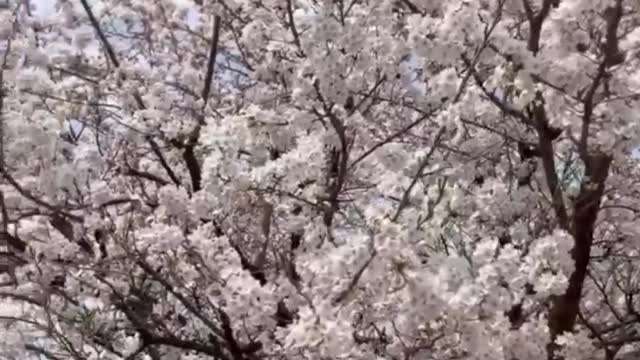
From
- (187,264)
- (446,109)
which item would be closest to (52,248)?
(187,264)

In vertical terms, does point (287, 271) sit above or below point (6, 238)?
below

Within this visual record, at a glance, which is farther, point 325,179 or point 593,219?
point 593,219

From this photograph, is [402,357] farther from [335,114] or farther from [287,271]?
[335,114]

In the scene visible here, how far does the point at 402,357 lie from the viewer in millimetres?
4855

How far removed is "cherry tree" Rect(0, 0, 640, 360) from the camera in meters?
4.58

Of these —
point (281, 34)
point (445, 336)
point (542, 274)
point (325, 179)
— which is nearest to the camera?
point (445, 336)

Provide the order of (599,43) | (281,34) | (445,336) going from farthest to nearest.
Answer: (281,34) → (599,43) → (445,336)

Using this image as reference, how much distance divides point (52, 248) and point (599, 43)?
10.1 ft

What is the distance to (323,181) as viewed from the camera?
5.48 meters

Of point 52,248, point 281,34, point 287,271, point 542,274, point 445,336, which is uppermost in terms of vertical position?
point 281,34

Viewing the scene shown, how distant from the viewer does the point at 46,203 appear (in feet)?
18.6

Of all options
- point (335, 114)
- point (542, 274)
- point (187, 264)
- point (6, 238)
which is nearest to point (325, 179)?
point (335, 114)

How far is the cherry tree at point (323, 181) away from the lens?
4.58m

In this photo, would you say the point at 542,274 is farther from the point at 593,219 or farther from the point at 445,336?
the point at 593,219
